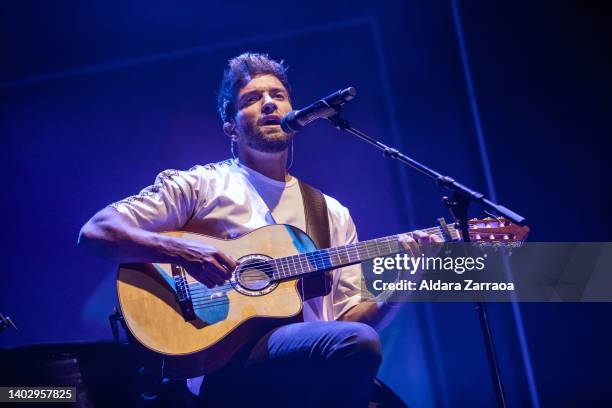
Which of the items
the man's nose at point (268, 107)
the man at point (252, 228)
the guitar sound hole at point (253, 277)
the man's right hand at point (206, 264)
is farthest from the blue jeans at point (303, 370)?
the man's nose at point (268, 107)

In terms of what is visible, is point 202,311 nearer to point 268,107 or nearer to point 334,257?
point 334,257

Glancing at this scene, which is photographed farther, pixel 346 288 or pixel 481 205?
pixel 346 288

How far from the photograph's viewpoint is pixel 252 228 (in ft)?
9.79

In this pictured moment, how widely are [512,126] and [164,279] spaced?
8.34 feet

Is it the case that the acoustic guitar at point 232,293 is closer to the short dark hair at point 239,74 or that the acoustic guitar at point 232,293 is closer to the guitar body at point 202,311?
the guitar body at point 202,311

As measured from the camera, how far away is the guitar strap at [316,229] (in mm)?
2824

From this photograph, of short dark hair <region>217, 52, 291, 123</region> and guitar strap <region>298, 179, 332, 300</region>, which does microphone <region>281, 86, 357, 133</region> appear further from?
short dark hair <region>217, 52, 291, 123</region>

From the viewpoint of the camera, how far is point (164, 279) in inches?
100

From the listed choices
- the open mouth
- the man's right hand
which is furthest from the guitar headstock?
the open mouth

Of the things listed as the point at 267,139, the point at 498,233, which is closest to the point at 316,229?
the point at 267,139

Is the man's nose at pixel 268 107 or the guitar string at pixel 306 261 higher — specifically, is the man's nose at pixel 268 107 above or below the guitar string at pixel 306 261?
above

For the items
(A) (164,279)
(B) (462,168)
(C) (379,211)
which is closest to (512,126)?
(B) (462,168)

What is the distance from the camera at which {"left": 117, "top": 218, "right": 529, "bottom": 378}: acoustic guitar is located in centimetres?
241

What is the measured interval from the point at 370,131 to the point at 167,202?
67.0 inches
